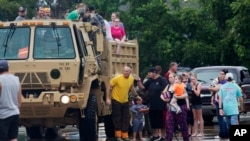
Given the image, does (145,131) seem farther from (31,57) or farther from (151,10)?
(151,10)

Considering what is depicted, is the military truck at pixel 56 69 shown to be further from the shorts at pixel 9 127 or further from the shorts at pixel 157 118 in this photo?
the shorts at pixel 9 127

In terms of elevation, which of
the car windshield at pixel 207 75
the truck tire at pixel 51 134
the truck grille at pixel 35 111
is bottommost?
the truck tire at pixel 51 134

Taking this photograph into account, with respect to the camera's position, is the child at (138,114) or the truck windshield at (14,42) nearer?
the truck windshield at (14,42)

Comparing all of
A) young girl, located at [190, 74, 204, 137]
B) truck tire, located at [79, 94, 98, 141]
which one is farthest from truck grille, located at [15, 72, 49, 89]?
young girl, located at [190, 74, 204, 137]

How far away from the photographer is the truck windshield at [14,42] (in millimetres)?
18469

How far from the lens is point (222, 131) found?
2178 cm

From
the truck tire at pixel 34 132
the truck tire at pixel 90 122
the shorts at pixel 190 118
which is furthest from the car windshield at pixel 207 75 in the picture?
the truck tire at pixel 90 122

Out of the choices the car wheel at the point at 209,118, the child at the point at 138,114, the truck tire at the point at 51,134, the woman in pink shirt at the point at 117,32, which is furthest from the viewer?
the car wheel at the point at 209,118

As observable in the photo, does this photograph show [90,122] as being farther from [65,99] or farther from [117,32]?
[117,32]

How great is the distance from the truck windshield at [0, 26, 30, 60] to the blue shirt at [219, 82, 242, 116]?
16.2 feet

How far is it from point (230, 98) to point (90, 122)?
3563 millimetres

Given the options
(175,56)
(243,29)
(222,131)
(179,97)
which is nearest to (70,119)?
(179,97)

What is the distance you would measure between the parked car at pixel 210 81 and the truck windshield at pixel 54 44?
9.43 meters

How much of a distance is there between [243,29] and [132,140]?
16.1m
